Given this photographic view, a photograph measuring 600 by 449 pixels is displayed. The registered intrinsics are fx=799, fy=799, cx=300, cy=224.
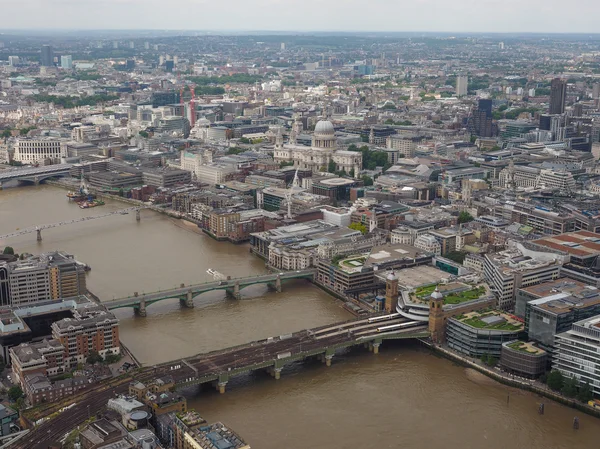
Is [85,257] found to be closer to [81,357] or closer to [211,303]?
[211,303]

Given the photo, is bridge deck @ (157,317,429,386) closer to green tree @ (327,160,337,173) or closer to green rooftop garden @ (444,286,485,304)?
green rooftop garden @ (444,286,485,304)

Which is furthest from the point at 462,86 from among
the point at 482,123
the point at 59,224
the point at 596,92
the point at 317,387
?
the point at 317,387

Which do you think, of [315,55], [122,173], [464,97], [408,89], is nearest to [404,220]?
[122,173]

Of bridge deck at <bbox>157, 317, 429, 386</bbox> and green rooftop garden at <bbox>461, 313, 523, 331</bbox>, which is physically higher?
green rooftop garden at <bbox>461, 313, 523, 331</bbox>

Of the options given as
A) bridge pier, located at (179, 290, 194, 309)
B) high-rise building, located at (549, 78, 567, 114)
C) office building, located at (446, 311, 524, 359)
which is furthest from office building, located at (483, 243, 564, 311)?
high-rise building, located at (549, 78, 567, 114)

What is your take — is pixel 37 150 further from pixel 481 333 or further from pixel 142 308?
pixel 481 333
